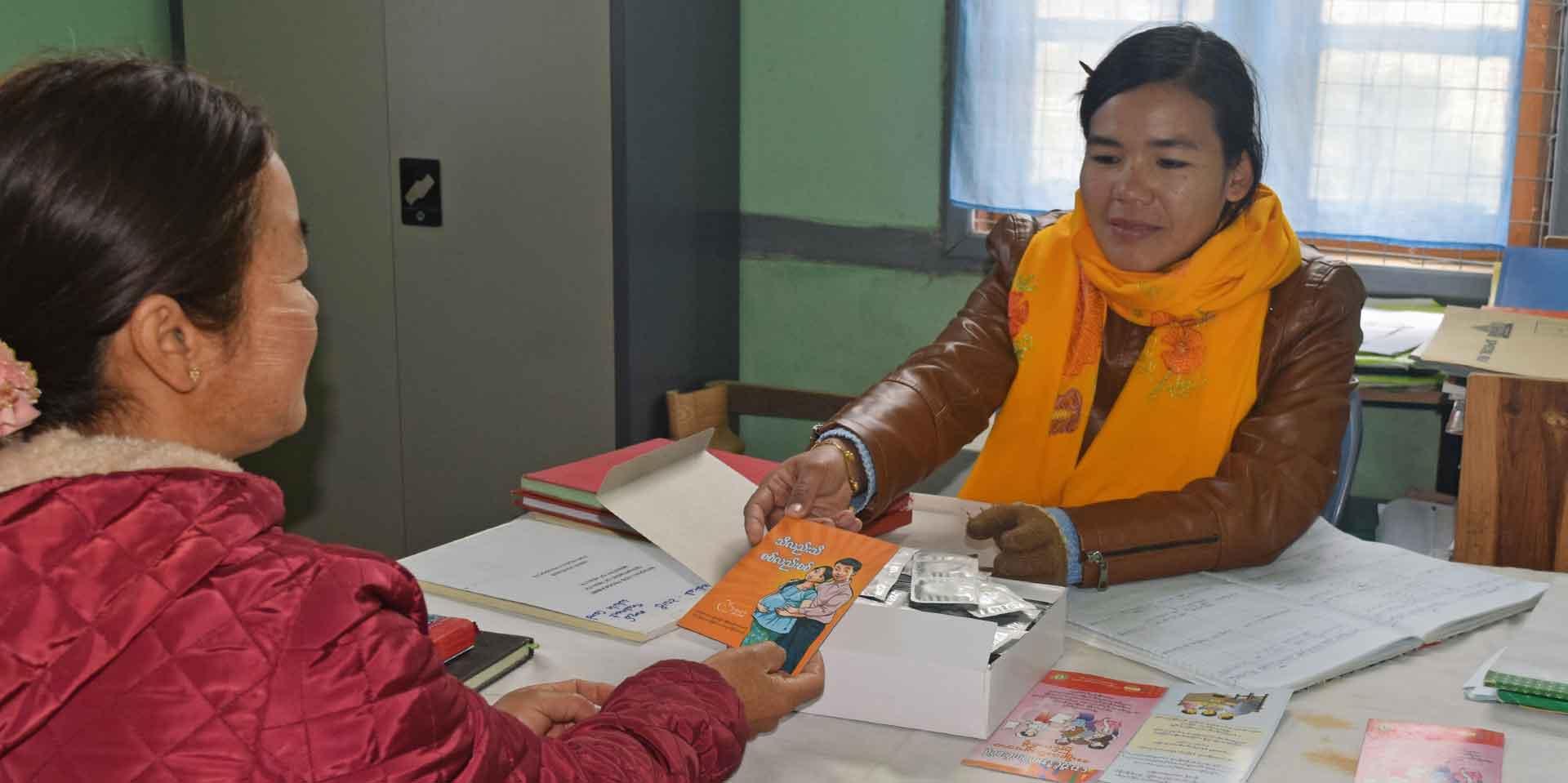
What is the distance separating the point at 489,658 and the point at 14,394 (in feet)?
2.09

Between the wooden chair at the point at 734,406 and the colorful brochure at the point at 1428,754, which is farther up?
the colorful brochure at the point at 1428,754

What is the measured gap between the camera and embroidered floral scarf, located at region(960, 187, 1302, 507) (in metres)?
1.99

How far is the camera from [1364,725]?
1276 mm

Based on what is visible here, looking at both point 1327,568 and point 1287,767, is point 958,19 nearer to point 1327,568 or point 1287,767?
point 1327,568

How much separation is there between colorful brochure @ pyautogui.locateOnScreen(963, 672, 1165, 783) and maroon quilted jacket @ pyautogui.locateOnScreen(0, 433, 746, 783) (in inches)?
21.0

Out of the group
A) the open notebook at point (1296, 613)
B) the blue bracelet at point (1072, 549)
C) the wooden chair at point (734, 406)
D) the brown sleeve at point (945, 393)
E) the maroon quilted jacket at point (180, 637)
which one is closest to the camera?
the maroon quilted jacket at point (180, 637)

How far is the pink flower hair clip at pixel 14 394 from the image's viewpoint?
31.9 inches

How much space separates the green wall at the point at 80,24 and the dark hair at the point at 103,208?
2489mm

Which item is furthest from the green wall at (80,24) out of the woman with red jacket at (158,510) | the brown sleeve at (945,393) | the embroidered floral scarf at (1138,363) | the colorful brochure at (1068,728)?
A: the colorful brochure at (1068,728)

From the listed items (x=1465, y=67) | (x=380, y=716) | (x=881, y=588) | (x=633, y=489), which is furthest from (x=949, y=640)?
(x=1465, y=67)

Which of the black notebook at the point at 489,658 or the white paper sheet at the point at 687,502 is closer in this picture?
the black notebook at the point at 489,658

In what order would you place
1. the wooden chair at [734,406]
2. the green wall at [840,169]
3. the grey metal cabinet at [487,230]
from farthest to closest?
the green wall at [840,169] < the wooden chair at [734,406] < the grey metal cabinet at [487,230]

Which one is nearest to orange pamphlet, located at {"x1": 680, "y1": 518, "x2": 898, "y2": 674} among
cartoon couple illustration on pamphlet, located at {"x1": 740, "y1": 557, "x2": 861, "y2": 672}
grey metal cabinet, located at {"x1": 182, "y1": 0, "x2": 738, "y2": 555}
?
cartoon couple illustration on pamphlet, located at {"x1": 740, "y1": 557, "x2": 861, "y2": 672}

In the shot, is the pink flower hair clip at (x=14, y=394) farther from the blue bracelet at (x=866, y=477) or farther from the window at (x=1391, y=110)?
the window at (x=1391, y=110)
